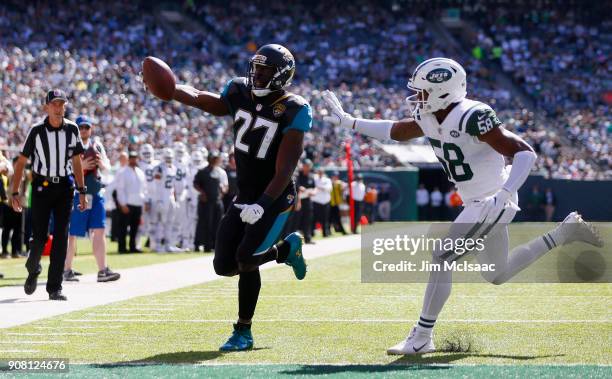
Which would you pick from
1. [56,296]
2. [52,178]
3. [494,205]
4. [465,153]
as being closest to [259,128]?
[465,153]

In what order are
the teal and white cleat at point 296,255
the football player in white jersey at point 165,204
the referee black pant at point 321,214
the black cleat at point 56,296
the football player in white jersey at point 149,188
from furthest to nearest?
the referee black pant at point 321,214
the football player in white jersey at point 149,188
the football player in white jersey at point 165,204
the black cleat at point 56,296
the teal and white cleat at point 296,255

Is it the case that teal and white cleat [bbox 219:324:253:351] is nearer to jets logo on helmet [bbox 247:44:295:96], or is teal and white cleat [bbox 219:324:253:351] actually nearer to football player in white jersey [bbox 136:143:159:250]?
jets logo on helmet [bbox 247:44:295:96]

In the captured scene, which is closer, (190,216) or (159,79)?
(159,79)

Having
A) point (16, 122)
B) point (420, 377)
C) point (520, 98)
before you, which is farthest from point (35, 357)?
point (520, 98)

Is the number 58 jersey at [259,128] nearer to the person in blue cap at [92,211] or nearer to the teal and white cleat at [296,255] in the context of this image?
the teal and white cleat at [296,255]

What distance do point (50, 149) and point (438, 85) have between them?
153 inches

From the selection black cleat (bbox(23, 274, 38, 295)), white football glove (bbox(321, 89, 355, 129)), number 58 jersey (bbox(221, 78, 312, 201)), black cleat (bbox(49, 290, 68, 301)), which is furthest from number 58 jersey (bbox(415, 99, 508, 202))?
black cleat (bbox(23, 274, 38, 295))

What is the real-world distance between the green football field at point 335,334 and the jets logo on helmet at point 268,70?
1490 mm

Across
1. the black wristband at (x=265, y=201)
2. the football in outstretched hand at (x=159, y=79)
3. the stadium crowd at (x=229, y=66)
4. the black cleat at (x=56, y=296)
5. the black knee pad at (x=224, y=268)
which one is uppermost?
the stadium crowd at (x=229, y=66)

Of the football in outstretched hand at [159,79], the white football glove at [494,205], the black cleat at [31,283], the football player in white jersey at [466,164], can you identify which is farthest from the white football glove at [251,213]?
the black cleat at [31,283]

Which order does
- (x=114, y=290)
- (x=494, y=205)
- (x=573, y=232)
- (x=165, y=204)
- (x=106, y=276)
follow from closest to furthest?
(x=494, y=205)
(x=573, y=232)
(x=114, y=290)
(x=106, y=276)
(x=165, y=204)

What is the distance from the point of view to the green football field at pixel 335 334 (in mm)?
5641

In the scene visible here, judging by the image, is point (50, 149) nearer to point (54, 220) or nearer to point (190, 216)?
point (54, 220)

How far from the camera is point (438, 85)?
641 centimetres
